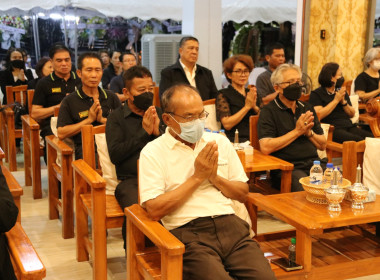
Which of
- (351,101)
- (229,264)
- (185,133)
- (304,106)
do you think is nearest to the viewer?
(229,264)

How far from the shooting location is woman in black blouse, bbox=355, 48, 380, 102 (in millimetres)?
6504

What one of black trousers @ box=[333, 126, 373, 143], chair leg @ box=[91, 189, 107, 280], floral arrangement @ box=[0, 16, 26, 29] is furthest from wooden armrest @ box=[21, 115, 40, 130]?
floral arrangement @ box=[0, 16, 26, 29]

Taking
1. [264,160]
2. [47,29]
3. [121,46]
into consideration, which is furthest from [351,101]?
[47,29]

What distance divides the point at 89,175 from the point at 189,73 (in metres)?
2.55

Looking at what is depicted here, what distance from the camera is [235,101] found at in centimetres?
472

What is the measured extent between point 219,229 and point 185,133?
19.2 inches

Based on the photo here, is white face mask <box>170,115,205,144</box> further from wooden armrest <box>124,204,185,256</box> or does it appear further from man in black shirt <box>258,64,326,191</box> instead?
man in black shirt <box>258,64,326,191</box>

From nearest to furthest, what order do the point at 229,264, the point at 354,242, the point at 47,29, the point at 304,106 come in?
the point at 229,264 → the point at 354,242 → the point at 304,106 → the point at 47,29

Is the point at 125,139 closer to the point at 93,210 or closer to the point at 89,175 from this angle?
the point at 89,175

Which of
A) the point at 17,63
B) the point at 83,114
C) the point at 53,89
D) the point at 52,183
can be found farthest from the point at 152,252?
the point at 17,63

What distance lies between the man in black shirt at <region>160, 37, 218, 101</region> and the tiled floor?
1.52m

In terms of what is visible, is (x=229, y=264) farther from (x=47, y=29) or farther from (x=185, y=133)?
(x=47, y=29)

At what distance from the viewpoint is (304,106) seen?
4.13 meters

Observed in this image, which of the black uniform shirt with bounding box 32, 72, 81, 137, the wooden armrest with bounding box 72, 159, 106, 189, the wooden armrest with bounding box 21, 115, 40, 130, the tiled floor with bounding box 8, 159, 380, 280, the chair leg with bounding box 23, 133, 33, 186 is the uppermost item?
the black uniform shirt with bounding box 32, 72, 81, 137
